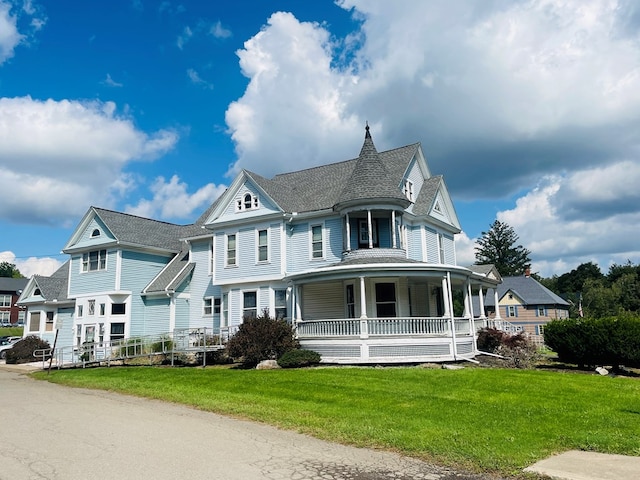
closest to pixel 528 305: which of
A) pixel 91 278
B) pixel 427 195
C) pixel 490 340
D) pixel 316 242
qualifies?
pixel 427 195

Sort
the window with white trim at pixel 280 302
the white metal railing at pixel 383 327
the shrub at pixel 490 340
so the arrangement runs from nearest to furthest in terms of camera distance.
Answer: the white metal railing at pixel 383 327, the shrub at pixel 490 340, the window with white trim at pixel 280 302

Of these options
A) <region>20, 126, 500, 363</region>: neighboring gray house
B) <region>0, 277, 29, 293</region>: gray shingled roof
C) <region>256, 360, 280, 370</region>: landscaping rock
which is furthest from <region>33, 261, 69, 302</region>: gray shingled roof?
<region>0, 277, 29, 293</region>: gray shingled roof

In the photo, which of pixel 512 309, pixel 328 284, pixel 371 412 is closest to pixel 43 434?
pixel 371 412

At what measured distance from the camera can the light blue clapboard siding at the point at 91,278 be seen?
2934 cm

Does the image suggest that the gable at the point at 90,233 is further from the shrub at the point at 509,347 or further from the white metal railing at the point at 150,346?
the shrub at the point at 509,347

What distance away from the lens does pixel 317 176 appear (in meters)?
28.1

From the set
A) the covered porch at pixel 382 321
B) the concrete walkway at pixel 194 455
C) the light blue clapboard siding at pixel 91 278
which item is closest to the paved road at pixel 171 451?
the concrete walkway at pixel 194 455

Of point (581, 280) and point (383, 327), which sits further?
point (581, 280)

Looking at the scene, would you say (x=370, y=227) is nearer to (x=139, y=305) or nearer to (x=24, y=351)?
(x=139, y=305)

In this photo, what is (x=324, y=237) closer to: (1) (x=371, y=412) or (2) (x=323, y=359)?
(2) (x=323, y=359)

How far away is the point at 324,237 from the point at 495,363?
937 centimetres

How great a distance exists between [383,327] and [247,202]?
34.1ft

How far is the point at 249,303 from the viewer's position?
83.6ft

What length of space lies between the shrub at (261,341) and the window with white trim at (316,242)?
5012 mm
